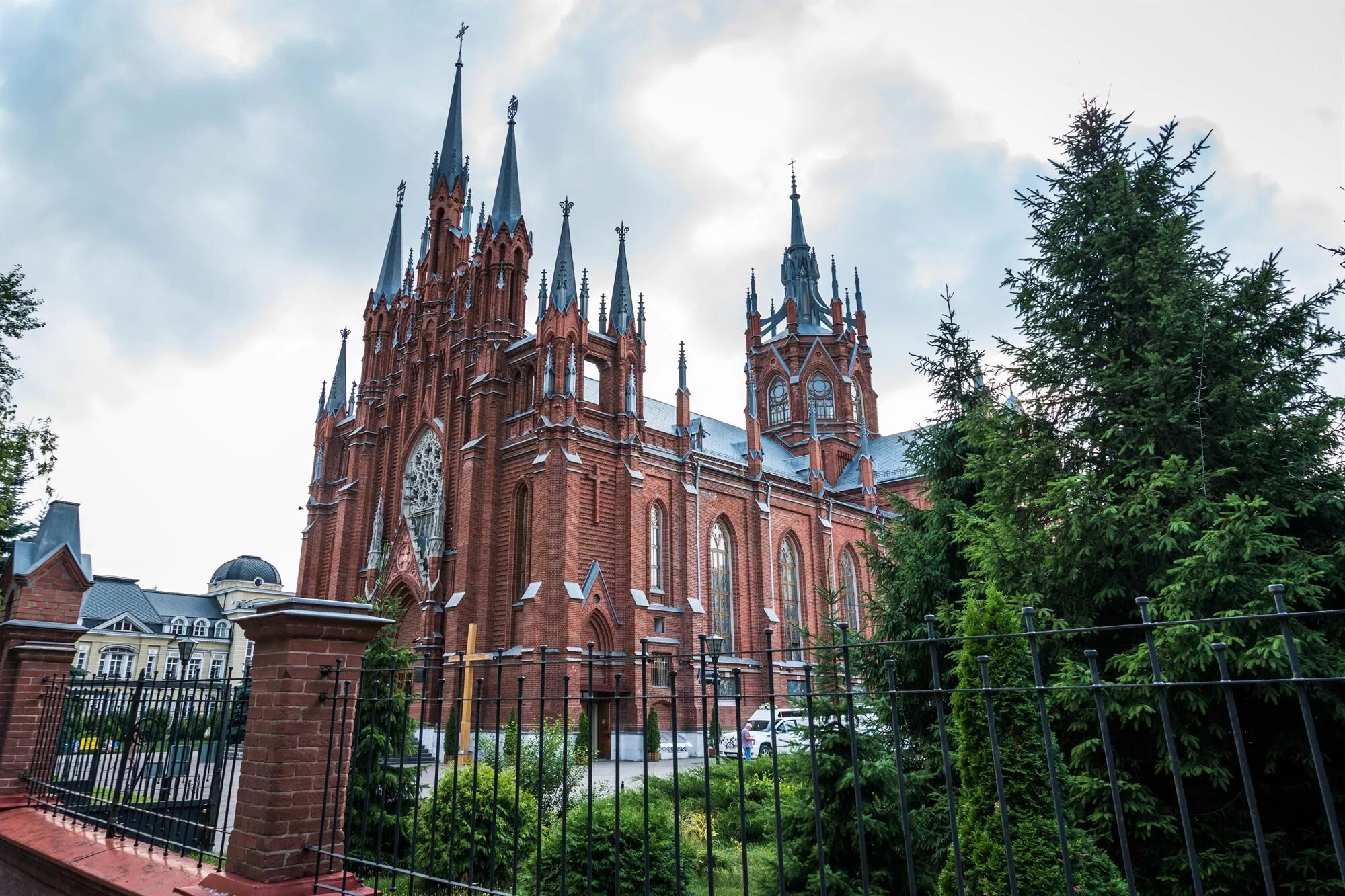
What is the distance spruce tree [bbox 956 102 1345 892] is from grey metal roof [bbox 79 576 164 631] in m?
61.6

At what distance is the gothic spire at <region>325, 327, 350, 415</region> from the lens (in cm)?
3838

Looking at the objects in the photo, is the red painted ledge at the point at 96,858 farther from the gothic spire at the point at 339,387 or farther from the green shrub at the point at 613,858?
the gothic spire at the point at 339,387

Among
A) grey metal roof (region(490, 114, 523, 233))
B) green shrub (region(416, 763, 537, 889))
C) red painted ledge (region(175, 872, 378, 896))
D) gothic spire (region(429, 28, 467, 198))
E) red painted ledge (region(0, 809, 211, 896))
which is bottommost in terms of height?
green shrub (region(416, 763, 537, 889))

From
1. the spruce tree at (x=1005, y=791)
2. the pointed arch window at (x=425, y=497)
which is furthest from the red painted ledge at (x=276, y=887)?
the pointed arch window at (x=425, y=497)

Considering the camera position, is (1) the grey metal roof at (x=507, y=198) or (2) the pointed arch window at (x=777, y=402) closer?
(1) the grey metal roof at (x=507, y=198)

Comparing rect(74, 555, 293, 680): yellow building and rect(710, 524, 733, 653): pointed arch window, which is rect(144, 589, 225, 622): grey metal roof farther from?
rect(710, 524, 733, 653): pointed arch window

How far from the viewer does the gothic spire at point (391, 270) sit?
123 feet

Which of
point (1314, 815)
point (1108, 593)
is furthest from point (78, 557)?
point (1314, 815)

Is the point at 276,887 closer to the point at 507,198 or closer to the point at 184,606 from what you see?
the point at 507,198

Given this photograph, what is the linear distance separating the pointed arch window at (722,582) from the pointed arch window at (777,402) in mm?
15845

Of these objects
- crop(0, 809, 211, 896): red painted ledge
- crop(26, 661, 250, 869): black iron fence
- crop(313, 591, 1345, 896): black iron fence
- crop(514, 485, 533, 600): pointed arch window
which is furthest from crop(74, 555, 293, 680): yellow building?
crop(313, 591, 1345, 896): black iron fence

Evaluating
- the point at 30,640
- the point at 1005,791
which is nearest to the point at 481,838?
the point at 30,640

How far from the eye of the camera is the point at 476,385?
97.0 feet

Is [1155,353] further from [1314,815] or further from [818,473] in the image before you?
[818,473]
